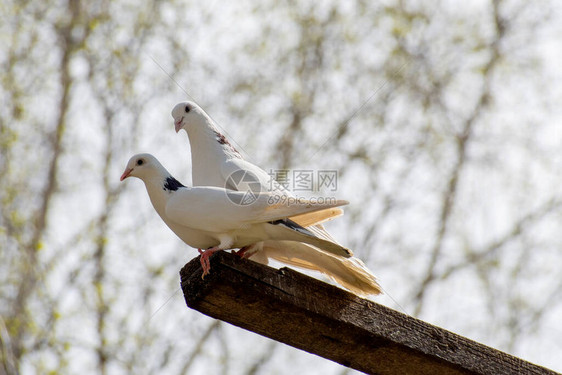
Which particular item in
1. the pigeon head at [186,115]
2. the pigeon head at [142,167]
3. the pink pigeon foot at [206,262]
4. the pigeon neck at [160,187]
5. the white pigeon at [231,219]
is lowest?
A: the pink pigeon foot at [206,262]

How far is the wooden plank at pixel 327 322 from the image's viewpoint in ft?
10.6

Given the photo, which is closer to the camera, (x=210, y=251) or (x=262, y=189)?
(x=210, y=251)

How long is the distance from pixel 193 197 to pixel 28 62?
9176 millimetres

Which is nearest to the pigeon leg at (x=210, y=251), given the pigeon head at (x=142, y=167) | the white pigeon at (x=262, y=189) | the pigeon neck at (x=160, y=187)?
the white pigeon at (x=262, y=189)

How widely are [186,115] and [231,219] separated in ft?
4.07

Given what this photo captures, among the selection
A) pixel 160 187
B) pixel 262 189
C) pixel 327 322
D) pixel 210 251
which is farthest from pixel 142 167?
pixel 327 322

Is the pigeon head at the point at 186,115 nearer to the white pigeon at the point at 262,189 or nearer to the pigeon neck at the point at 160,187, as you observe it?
the white pigeon at the point at 262,189

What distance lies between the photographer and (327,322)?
332 cm

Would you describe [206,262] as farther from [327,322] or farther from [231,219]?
[327,322]

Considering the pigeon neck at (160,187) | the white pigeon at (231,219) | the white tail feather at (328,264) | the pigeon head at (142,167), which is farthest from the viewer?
the pigeon head at (142,167)

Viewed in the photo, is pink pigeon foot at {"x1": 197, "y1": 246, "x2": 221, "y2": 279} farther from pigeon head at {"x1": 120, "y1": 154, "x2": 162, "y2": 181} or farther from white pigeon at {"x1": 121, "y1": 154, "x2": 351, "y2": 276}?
pigeon head at {"x1": 120, "y1": 154, "x2": 162, "y2": 181}

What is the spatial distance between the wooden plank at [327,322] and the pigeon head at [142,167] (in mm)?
709

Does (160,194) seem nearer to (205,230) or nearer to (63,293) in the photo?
(205,230)

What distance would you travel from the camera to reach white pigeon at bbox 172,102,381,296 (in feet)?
12.3
